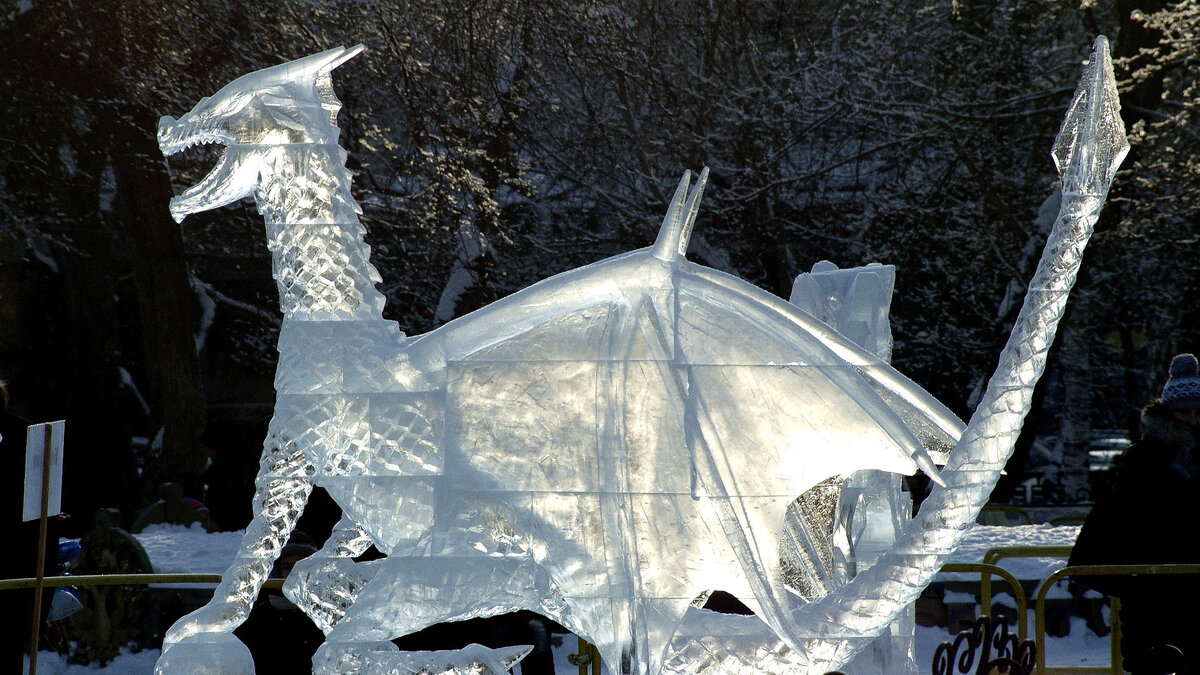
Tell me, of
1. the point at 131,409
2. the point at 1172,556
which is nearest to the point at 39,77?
the point at 131,409

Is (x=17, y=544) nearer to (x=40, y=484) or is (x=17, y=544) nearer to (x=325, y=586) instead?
(x=40, y=484)

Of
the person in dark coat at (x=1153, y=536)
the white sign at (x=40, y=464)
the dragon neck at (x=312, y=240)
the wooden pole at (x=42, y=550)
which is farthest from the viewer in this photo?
the white sign at (x=40, y=464)

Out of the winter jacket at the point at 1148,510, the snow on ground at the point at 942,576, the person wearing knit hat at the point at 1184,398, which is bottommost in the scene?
the snow on ground at the point at 942,576

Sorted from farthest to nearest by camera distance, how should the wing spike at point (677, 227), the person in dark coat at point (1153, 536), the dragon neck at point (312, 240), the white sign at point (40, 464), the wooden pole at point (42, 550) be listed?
the white sign at point (40, 464) → the wooden pole at point (42, 550) → the person in dark coat at point (1153, 536) → the dragon neck at point (312, 240) → the wing spike at point (677, 227)

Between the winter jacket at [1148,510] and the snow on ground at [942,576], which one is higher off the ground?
the winter jacket at [1148,510]

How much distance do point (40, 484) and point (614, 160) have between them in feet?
25.7

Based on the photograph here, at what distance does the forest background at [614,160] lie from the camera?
1070cm

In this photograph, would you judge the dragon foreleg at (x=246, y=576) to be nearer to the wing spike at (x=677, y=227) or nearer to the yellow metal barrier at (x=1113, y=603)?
the wing spike at (x=677, y=227)

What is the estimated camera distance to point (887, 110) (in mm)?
11164

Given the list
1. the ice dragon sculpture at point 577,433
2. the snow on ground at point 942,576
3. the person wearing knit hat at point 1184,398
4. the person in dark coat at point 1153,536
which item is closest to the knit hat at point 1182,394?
the person wearing knit hat at point 1184,398

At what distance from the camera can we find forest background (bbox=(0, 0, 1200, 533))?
10695mm

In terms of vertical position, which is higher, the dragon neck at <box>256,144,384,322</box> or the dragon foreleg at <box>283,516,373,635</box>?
the dragon neck at <box>256,144,384,322</box>

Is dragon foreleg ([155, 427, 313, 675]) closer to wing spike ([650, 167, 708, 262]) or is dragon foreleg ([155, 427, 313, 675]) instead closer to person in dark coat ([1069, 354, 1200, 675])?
wing spike ([650, 167, 708, 262])

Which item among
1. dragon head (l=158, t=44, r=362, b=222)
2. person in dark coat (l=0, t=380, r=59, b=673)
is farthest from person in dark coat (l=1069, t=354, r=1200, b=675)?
person in dark coat (l=0, t=380, r=59, b=673)
